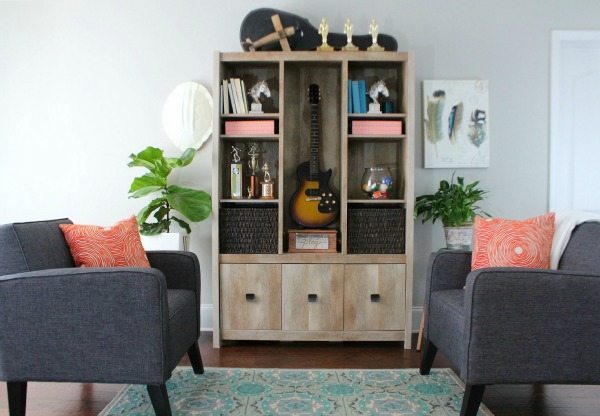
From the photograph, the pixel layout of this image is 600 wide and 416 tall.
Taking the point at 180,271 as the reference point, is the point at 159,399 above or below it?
below

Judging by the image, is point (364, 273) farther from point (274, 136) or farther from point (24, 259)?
point (24, 259)

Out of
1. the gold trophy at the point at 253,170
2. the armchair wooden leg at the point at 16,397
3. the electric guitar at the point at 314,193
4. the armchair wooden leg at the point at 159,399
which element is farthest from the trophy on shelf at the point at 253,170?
the armchair wooden leg at the point at 16,397

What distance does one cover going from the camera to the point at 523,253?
7.47ft

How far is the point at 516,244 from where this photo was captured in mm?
2299

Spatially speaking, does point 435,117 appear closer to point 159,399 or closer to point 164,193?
point 164,193

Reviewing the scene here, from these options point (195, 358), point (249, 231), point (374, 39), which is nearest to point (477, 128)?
point (374, 39)

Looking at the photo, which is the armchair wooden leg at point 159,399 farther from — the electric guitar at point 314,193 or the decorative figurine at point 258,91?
the decorative figurine at point 258,91

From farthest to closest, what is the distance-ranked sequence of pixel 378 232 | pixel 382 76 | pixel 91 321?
pixel 382 76 < pixel 378 232 < pixel 91 321

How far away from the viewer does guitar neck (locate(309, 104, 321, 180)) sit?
3.21 metres

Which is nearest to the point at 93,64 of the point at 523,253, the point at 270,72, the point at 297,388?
the point at 270,72

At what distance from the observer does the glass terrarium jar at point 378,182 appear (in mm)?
3219

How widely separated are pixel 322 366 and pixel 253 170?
1.31m

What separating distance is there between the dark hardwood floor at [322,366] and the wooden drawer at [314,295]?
6.6 inches

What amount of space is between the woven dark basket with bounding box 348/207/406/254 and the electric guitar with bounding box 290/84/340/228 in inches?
7.0
